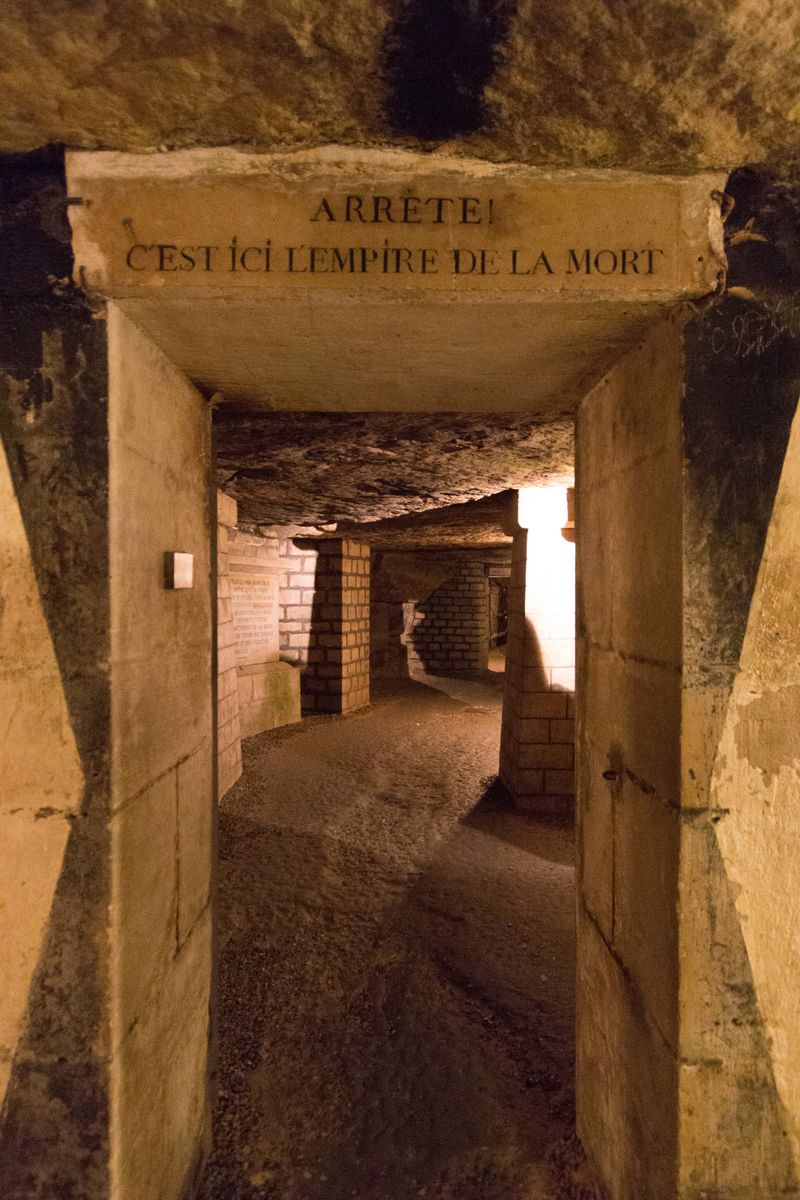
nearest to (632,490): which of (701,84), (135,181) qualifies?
(701,84)

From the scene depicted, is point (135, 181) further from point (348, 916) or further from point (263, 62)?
point (348, 916)

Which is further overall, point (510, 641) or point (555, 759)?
point (510, 641)

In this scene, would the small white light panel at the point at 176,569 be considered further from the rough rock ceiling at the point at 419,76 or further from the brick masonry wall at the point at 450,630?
the brick masonry wall at the point at 450,630

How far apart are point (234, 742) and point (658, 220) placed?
17.0 feet

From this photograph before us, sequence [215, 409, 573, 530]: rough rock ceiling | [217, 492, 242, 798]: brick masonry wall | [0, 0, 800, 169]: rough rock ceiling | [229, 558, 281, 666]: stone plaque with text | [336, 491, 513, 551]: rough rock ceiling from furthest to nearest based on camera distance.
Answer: [229, 558, 281, 666]: stone plaque with text → [336, 491, 513, 551]: rough rock ceiling → [217, 492, 242, 798]: brick masonry wall → [215, 409, 573, 530]: rough rock ceiling → [0, 0, 800, 169]: rough rock ceiling

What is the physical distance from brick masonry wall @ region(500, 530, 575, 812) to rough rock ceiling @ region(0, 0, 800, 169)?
383 centimetres

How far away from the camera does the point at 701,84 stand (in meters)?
1.08

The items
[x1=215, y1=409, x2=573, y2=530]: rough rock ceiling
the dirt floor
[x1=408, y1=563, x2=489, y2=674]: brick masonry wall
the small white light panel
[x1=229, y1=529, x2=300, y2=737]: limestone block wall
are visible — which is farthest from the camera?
[x1=408, y1=563, x2=489, y2=674]: brick masonry wall

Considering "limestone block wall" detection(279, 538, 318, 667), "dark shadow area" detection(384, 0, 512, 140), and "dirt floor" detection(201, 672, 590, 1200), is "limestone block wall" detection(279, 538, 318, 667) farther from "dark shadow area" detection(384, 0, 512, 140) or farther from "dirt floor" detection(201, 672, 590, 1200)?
"dark shadow area" detection(384, 0, 512, 140)

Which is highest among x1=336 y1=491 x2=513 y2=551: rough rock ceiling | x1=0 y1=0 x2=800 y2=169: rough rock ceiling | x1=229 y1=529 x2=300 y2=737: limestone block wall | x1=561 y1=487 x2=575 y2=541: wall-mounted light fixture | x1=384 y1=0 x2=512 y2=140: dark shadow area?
x1=384 y1=0 x2=512 y2=140: dark shadow area

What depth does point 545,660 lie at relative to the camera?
4.93 metres

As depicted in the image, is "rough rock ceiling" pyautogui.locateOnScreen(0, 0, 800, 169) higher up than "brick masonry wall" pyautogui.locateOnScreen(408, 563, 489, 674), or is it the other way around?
"rough rock ceiling" pyautogui.locateOnScreen(0, 0, 800, 169)

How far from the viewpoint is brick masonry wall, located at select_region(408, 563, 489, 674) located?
41.5 feet

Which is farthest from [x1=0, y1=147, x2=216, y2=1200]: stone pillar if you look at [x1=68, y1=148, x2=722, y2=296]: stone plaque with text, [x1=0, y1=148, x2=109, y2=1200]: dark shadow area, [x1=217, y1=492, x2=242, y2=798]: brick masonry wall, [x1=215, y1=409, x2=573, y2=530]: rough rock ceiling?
[x1=217, y1=492, x2=242, y2=798]: brick masonry wall
